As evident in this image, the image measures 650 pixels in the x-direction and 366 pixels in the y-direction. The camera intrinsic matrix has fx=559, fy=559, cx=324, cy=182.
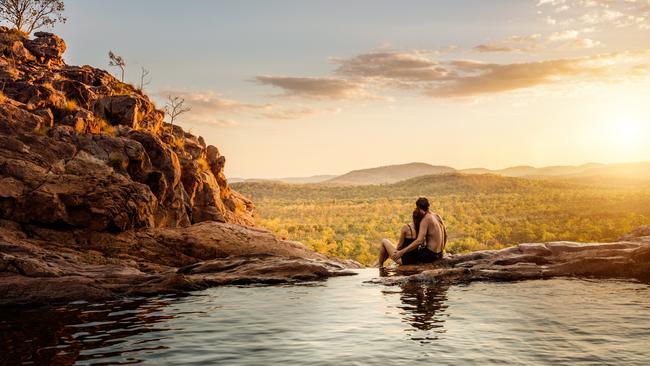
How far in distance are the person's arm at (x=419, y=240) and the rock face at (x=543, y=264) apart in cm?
51

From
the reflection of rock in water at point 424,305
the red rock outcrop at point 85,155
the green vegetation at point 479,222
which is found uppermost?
the red rock outcrop at point 85,155

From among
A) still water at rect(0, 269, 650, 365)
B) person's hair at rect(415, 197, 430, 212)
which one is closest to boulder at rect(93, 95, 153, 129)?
still water at rect(0, 269, 650, 365)

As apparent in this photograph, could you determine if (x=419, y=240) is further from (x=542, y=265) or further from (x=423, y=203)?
(x=542, y=265)

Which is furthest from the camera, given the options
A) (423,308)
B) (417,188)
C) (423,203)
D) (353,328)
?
(417,188)

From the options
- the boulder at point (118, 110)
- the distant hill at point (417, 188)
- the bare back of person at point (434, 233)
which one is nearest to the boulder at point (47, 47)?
the boulder at point (118, 110)

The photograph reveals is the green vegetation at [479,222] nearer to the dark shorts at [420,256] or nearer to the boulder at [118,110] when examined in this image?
the dark shorts at [420,256]

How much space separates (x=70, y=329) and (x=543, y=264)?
15089 mm

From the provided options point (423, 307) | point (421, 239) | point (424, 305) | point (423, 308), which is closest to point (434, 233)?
point (421, 239)

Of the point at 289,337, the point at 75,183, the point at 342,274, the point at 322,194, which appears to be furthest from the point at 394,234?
the point at 322,194

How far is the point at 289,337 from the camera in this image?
1130 centimetres

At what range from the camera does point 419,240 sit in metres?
19.7

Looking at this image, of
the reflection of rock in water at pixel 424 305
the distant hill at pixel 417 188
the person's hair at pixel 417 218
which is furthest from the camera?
the distant hill at pixel 417 188

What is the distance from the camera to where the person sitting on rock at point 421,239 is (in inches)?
765

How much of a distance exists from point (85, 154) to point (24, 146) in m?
2.18
